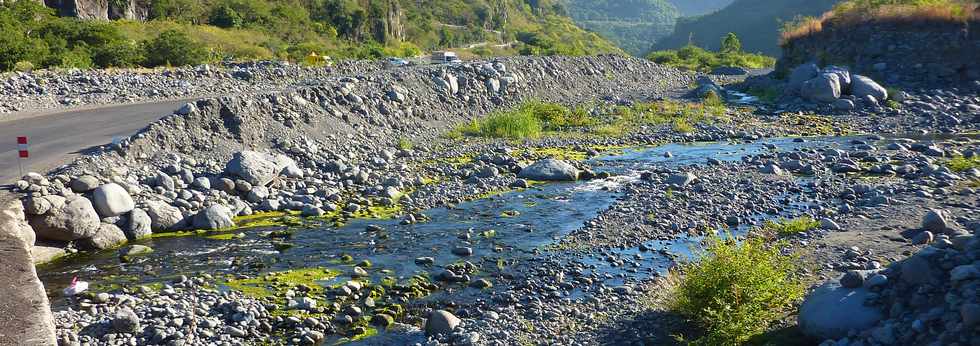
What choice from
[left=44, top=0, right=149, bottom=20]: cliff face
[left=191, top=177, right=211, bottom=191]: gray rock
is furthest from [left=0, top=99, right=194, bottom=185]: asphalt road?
[left=44, top=0, right=149, bottom=20]: cliff face

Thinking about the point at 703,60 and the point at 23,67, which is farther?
the point at 703,60

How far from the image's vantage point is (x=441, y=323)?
9.93 meters

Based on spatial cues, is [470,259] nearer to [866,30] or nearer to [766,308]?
[766,308]

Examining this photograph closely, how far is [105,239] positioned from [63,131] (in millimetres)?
7163

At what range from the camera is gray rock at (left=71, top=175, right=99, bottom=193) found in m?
14.3

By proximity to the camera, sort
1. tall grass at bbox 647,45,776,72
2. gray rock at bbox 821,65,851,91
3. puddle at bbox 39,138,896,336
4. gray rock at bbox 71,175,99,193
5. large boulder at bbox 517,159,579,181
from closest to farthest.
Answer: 1. puddle at bbox 39,138,896,336
2. gray rock at bbox 71,175,99,193
3. large boulder at bbox 517,159,579,181
4. gray rock at bbox 821,65,851,91
5. tall grass at bbox 647,45,776,72

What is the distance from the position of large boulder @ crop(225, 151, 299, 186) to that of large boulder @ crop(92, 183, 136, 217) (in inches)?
115

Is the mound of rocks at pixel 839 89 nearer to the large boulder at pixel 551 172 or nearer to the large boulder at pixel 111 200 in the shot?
the large boulder at pixel 551 172

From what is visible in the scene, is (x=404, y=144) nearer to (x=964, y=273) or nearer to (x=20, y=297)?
(x=20, y=297)

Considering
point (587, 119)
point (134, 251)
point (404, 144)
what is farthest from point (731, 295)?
point (587, 119)

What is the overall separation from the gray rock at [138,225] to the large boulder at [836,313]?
11.2 meters

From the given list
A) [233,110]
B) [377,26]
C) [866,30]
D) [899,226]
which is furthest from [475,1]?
[899,226]

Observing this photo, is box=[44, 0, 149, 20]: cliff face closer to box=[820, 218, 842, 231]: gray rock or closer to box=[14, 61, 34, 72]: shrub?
box=[14, 61, 34, 72]: shrub

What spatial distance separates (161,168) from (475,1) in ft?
329
